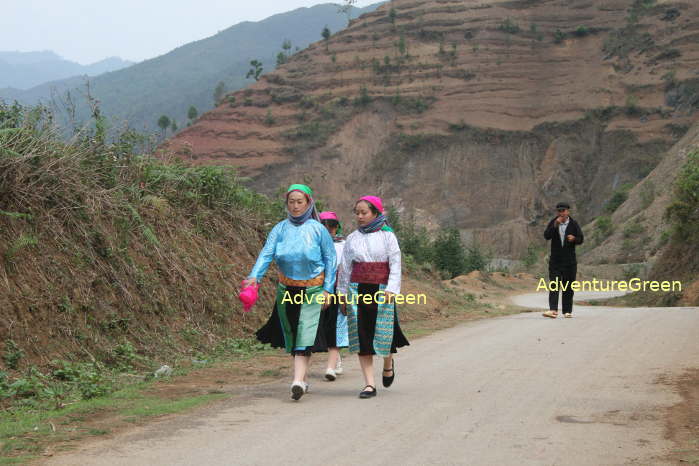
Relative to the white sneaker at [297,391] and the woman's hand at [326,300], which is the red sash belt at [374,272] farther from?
the white sneaker at [297,391]

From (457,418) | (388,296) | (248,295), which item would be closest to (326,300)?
(388,296)

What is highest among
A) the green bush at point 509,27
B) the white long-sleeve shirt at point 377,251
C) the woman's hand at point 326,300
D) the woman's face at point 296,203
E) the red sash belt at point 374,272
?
the green bush at point 509,27

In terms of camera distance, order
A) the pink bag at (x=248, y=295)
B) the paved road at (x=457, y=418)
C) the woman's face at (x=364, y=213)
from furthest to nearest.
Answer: the woman's face at (x=364, y=213) → the pink bag at (x=248, y=295) → the paved road at (x=457, y=418)

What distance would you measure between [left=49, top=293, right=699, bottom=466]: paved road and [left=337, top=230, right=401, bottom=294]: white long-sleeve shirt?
105 cm

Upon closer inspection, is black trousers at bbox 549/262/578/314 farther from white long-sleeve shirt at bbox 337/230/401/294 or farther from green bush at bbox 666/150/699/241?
green bush at bbox 666/150/699/241

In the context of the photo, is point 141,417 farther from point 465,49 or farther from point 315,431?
point 465,49

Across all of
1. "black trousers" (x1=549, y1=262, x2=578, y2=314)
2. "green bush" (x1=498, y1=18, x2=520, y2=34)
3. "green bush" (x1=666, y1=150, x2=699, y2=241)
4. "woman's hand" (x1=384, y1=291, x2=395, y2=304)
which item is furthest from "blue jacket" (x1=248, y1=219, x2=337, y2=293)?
"green bush" (x1=498, y1=18, x2=520, y2=34)

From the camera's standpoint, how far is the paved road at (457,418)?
16.1 feet

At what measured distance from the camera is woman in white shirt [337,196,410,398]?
7219 millimetres

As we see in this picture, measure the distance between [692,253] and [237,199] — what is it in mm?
15715

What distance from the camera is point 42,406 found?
6.65 m

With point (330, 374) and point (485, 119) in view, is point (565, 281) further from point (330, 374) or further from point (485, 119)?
point (485, 119)

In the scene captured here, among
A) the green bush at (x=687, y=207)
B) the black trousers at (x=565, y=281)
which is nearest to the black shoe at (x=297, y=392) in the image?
the black trousers at (x=565, y=281)

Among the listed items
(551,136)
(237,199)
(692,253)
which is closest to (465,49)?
(551,136)
